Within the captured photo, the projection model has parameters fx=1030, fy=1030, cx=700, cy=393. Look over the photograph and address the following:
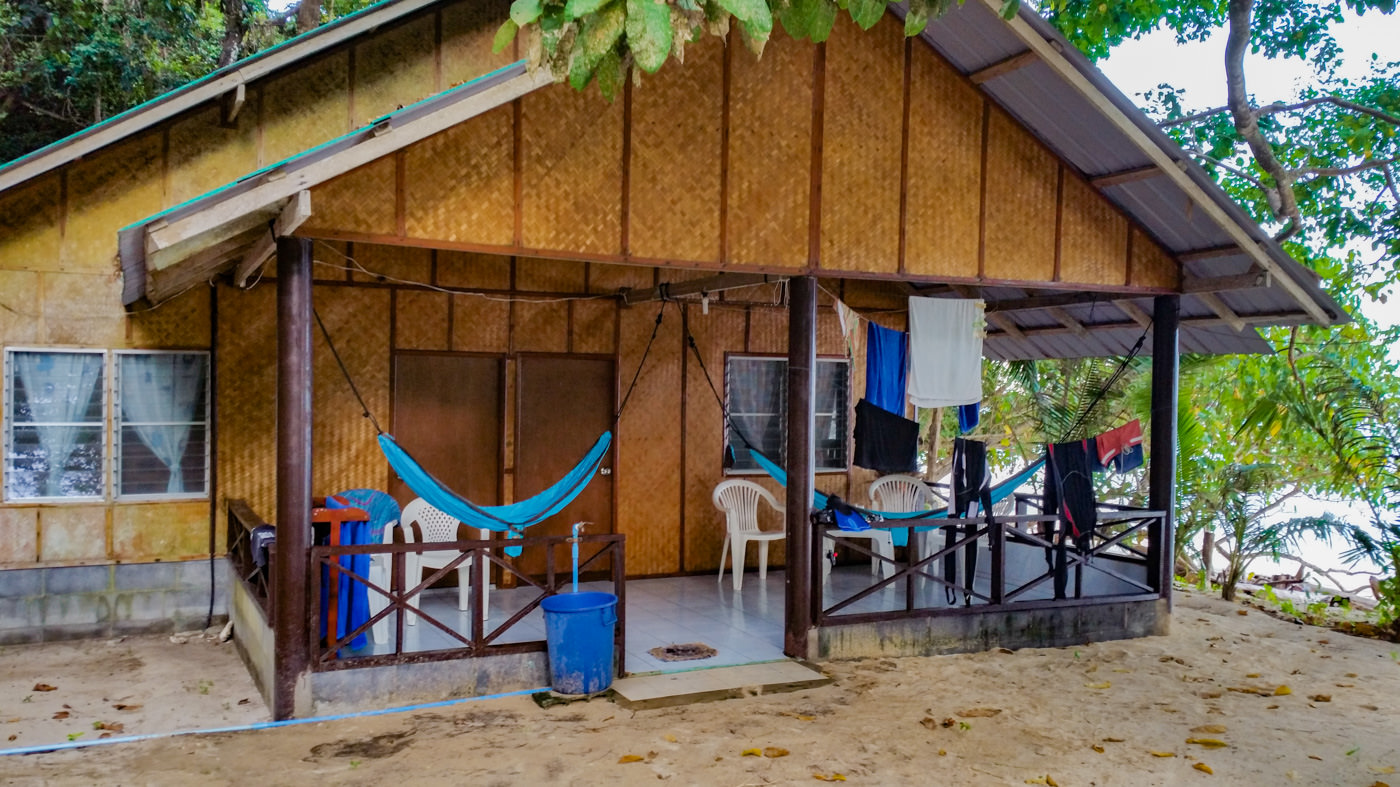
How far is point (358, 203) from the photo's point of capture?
15.4 feet

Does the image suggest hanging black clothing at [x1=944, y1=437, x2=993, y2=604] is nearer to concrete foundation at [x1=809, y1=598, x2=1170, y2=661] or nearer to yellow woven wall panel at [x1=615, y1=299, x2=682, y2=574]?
concrete foundation at [x1=809, y1=598, x2=1170, y2=661]

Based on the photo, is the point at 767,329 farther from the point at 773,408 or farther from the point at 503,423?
the point at 503,423

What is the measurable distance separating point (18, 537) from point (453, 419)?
103 inches

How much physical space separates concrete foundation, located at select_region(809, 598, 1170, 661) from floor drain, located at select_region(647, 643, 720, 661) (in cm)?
62

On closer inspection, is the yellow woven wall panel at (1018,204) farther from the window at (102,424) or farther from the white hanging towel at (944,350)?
the window at (102,424)

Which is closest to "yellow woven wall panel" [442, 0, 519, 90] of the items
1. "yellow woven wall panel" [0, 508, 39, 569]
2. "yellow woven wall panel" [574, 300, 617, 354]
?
"yellow woven wall panel" [574, 300, 617, 354]

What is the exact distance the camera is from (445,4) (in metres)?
7.25

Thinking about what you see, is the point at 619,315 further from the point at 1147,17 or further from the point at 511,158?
the point at 1147,17

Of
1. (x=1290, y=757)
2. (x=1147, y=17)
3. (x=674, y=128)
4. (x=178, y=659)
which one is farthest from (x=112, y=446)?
(x=1147, y=17)

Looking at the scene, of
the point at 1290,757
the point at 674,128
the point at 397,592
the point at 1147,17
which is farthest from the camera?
the point at 1147,17

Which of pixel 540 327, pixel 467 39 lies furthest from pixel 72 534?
pixel 467 39

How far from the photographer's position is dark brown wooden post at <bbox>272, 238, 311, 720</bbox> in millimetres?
4727

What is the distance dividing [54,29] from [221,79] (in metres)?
5.17

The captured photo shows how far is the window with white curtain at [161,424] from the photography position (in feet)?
20.7
